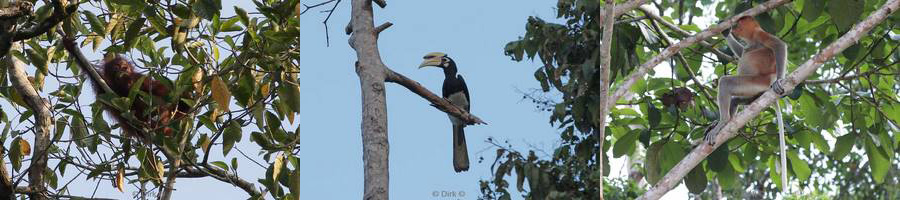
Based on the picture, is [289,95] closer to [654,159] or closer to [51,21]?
[51,21]

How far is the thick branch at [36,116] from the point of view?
8.03ft

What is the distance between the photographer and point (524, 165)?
1.73m

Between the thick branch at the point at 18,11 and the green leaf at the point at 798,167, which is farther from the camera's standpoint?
the green leaf at the point at 798,167

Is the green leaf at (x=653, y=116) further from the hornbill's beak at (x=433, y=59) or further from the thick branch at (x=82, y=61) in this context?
the thick branch at (x=82, y=61)

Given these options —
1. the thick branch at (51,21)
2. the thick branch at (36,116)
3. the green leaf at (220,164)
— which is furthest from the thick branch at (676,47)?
the thick branch at (36,116)

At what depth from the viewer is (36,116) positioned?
97.1 inches

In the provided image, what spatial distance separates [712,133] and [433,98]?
73 centimetres

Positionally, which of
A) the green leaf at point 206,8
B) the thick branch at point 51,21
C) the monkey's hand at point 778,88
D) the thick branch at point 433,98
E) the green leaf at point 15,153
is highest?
the thick branch at point 51,21

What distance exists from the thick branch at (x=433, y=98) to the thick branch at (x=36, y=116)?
1068 mm

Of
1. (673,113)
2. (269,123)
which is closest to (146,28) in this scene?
(269,123)

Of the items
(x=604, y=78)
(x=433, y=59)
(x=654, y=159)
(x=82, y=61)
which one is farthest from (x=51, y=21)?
(x=654, y=159)

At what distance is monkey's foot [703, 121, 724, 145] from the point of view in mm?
2168

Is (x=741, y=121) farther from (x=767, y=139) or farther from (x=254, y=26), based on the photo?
(x=254, y=26)

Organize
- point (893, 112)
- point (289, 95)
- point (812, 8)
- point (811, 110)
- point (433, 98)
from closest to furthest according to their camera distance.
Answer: point (433, 98) < point (289, 95) < point (812, 8) < point (811, 110) < point (893, 112)
